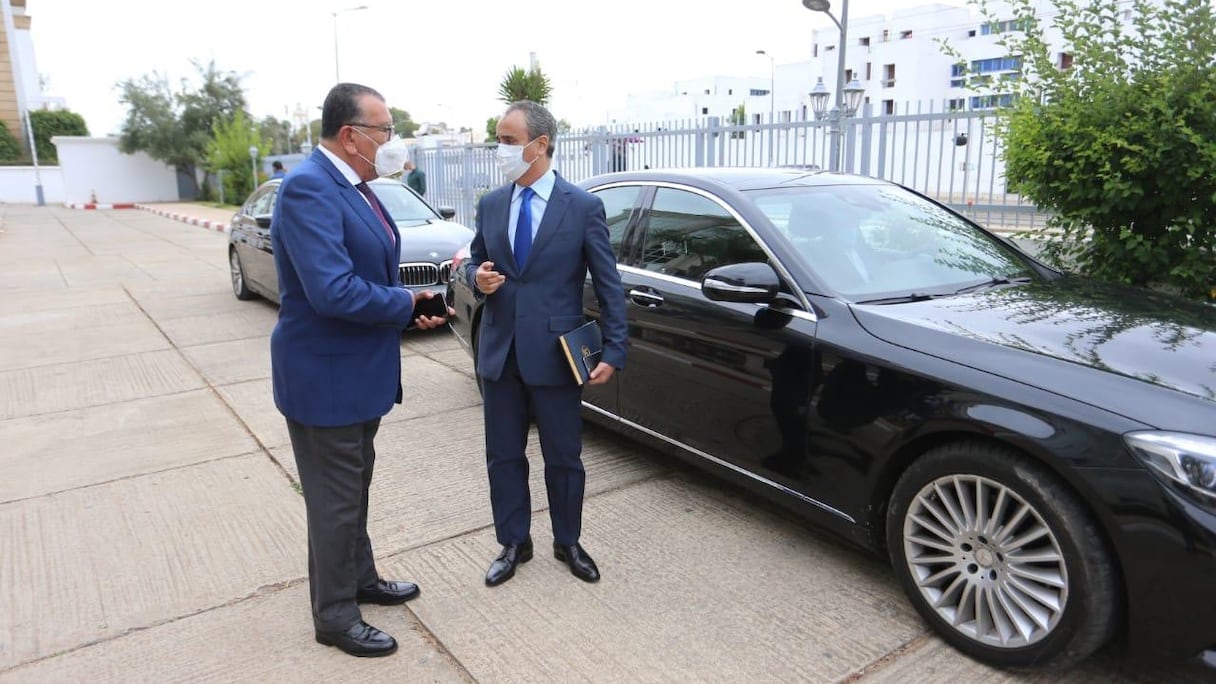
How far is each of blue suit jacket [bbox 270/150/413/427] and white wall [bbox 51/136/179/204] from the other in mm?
46263

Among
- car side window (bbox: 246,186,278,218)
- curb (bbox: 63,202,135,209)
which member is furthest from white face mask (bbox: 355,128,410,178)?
curb (bbox: 63,202,135,209)

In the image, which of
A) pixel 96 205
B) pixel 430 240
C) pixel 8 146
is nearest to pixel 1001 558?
pixel 430 240

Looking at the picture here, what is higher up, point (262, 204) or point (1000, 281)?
point (262, 204)

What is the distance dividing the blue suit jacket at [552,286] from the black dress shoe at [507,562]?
75cm

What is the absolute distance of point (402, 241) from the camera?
311 inches

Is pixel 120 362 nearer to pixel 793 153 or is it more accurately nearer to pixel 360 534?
pixel 360 534

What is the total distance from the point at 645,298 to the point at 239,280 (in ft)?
26.2

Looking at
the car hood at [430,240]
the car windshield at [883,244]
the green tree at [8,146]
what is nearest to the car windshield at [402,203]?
the car hood at [430,240]

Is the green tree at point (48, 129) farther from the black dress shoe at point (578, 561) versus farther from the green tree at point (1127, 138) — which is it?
the black dress shoe at point (578, 561)

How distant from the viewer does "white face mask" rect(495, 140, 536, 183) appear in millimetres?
3027

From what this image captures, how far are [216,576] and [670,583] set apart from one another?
1866 millimetres

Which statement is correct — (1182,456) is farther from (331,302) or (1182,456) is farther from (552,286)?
(331,302)

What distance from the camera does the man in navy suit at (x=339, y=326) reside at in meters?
2.45

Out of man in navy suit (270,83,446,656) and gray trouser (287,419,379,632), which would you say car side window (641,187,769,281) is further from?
gray trouser (287,419,379,632)
